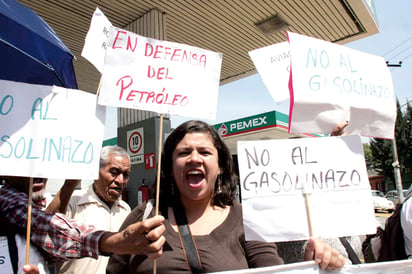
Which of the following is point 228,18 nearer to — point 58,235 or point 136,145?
point 136,145

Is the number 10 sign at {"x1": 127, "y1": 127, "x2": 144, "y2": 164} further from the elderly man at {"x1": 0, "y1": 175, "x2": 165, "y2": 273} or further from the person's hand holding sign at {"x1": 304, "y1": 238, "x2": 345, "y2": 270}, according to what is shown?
the person's hand holding sign at {"x1": 304, "y1": 238, "x2": 345, "y2": 270}

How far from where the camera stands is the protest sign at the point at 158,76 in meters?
1.51

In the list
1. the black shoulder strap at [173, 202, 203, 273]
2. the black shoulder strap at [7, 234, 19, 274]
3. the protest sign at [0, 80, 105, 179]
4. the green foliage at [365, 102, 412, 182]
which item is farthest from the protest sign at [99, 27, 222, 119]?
the green foliage at [365, 102, 412, 182]

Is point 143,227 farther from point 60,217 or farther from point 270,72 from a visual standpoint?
point 270,72

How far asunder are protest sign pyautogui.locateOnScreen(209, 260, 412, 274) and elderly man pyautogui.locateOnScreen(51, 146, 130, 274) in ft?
5.01

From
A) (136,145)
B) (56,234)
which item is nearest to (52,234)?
(56,234)

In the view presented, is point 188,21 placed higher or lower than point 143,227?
Result: higher

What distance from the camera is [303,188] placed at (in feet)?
4.54

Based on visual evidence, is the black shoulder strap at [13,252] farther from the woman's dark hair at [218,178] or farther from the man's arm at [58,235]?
the woman's dark hair at [218,178]

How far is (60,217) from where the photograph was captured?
1397mm

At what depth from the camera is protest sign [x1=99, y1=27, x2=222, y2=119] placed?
1514 mm

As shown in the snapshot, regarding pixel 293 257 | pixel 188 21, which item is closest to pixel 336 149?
pixel 293 257

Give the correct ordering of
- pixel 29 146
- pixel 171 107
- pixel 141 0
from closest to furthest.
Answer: pixel 29 146 → pixel 171 107 → pixel 141 0

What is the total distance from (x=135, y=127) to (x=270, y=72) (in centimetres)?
403
